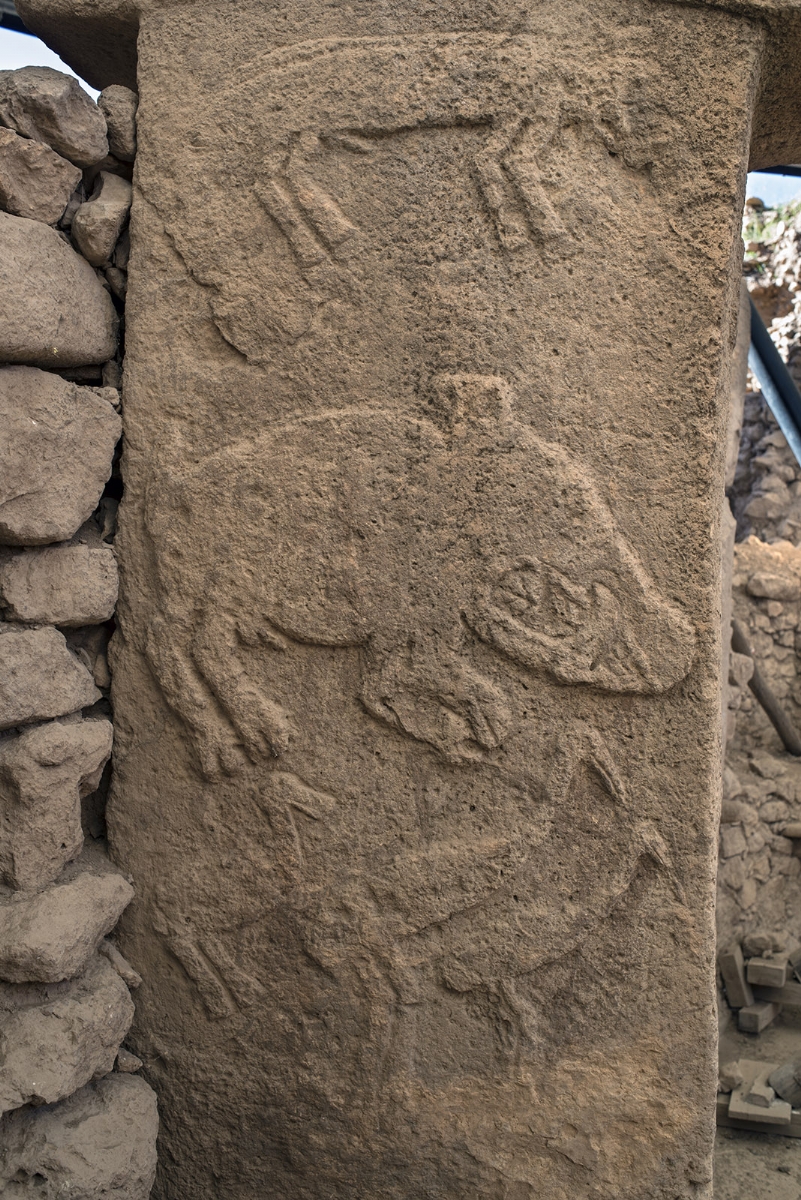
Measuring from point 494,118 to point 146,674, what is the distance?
47.7 inches

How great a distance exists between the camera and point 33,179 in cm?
173

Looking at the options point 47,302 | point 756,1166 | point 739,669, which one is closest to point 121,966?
point 47,302

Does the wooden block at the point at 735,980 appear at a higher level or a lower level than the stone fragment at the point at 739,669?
lower

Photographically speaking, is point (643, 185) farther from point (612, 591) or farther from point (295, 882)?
point (295, 882)

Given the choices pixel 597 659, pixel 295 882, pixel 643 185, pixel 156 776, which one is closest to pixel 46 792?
pixel 156 776

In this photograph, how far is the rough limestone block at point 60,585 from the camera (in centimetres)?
171

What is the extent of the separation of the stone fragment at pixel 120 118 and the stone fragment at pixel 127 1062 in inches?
69.9

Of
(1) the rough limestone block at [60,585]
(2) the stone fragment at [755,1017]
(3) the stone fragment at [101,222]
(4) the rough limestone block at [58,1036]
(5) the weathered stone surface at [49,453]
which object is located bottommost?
(2) the stone fragment at [755,1017]

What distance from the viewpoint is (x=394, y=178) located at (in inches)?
68.0

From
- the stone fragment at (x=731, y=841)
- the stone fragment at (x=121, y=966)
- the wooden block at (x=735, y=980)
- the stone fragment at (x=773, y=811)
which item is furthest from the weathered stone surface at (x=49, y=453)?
the stone fragment at (x=773, y=811)

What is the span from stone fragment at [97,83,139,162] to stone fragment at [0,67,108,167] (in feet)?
0.11

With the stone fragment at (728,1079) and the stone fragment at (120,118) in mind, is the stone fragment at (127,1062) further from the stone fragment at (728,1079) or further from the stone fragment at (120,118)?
the stone fragment at (728,1079)

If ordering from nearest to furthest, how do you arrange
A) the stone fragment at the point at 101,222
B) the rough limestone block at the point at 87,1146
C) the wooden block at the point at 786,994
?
the rough limestone block at the point at 87,1146 < the stone fragment at the point at 101,222 < the wooden block at the point at 786,994

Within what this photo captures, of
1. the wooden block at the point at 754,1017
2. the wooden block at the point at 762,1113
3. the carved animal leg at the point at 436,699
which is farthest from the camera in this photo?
the wooden block at the point at 754,1017
